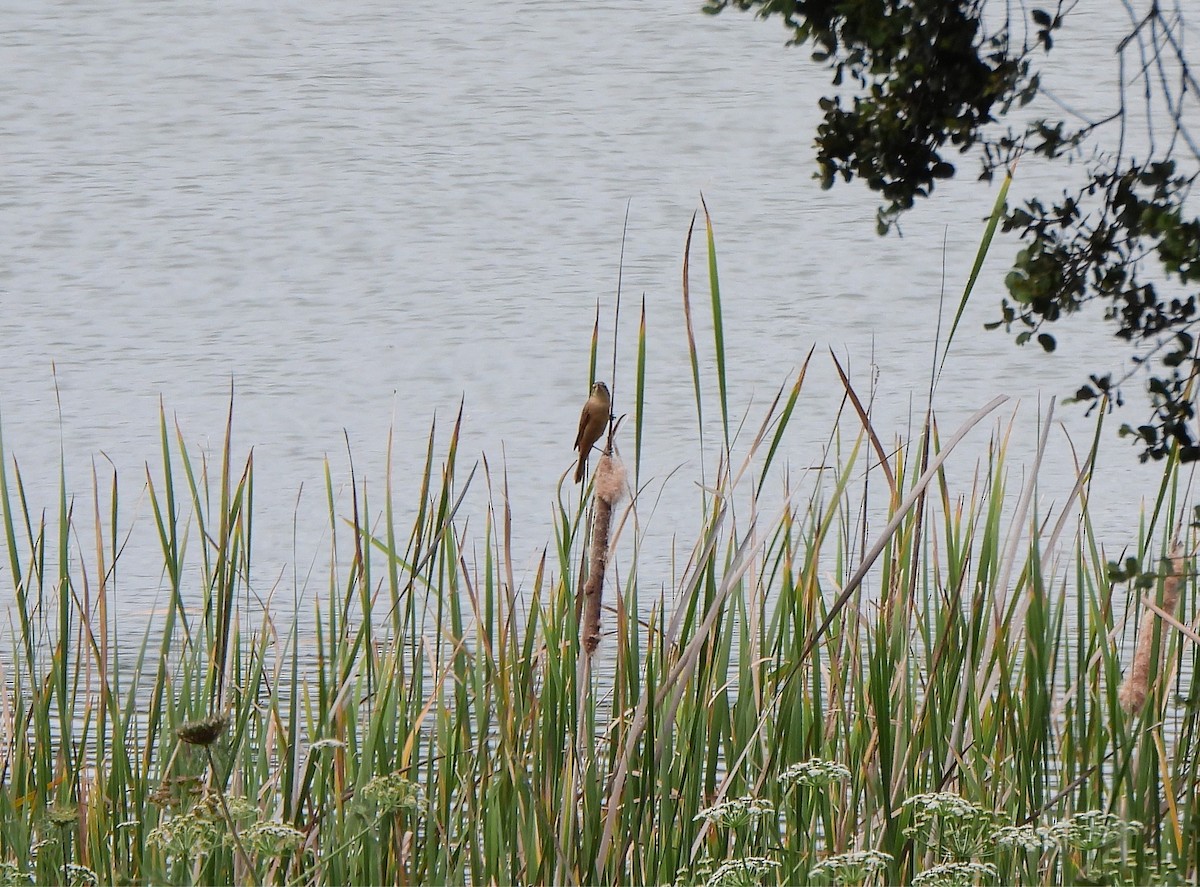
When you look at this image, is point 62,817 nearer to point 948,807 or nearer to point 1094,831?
point 948,807

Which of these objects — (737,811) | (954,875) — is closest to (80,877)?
(737,811)

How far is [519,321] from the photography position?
733cm

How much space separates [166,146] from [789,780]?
27.3 feet

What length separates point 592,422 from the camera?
2381mm

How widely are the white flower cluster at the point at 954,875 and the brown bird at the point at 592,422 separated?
72 centimetres

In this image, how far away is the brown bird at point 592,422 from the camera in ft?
7.32

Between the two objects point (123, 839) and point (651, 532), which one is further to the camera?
point (651, 532)

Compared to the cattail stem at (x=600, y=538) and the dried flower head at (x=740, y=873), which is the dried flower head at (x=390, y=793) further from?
the dried flower head at (x=740, y=873)

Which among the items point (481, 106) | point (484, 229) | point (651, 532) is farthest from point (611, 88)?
point (651, 532)

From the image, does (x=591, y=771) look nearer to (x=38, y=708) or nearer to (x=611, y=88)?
(x=38, y=708)

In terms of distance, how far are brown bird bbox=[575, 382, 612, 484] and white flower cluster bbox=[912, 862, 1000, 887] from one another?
72cm

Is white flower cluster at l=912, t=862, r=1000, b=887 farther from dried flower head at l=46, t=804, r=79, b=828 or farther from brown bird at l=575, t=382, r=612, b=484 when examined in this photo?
dried flower head at l=46, t=804, r=79, b=828

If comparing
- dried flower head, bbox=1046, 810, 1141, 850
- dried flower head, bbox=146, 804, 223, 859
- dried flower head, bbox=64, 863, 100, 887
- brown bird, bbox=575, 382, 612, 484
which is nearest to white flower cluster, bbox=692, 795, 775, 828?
dried flower head, bbox=1046, 810, 1141, 850

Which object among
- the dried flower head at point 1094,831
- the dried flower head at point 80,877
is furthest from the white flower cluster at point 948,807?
the dried flower head at point 80,877
